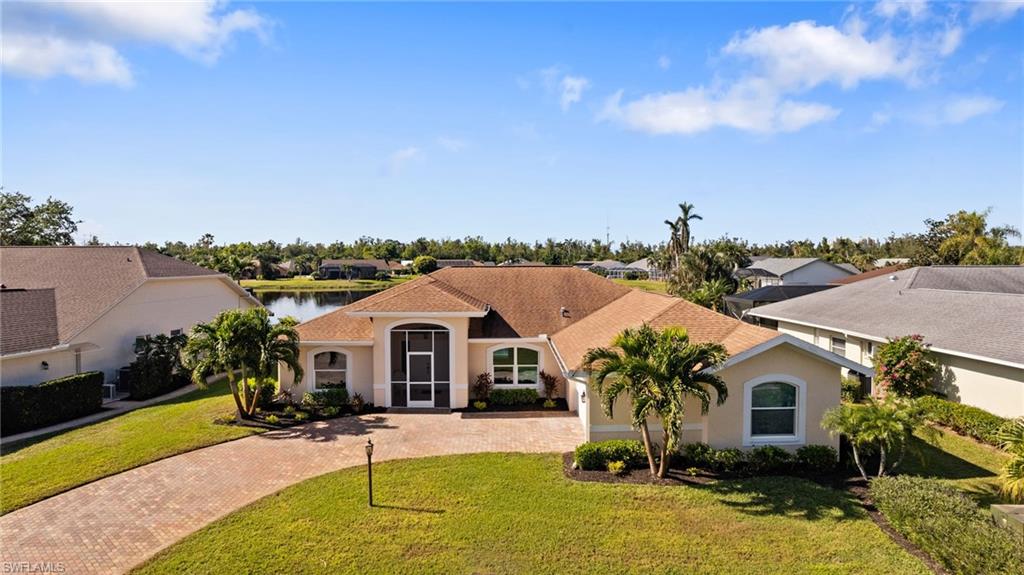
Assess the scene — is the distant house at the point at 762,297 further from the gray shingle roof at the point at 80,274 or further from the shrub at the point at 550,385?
the gray shingle roof at the point at 80,274

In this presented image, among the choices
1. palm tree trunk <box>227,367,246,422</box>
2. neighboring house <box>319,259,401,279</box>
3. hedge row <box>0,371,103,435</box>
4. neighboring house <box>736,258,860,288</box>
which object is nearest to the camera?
hedge row <box>0,371,103,435</box>

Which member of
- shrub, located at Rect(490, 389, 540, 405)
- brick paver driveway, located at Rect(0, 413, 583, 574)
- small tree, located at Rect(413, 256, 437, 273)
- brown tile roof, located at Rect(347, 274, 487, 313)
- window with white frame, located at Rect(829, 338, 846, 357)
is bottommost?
brick paver driveway, located at Rect(0, 413, 583, 574)

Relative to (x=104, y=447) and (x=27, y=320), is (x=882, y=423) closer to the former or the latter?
(x=104, y=447)

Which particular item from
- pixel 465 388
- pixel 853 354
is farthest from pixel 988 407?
pixel 465 388

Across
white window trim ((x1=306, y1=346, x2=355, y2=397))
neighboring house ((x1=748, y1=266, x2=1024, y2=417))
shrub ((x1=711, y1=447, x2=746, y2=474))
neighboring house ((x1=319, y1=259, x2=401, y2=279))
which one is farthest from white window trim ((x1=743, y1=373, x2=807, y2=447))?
neighboring house ((x1=319, y1=259, x2=401, y2=279))

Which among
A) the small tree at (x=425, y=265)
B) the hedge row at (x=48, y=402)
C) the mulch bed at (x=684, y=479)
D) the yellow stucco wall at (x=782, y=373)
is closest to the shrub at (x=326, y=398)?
the hedge row at (x=48, y=402)

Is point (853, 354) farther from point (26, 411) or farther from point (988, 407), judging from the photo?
point (26, 411)

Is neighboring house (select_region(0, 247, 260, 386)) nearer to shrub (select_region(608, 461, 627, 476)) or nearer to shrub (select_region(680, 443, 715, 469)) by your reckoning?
shrub (select_region(608, 461, 627, 476))
